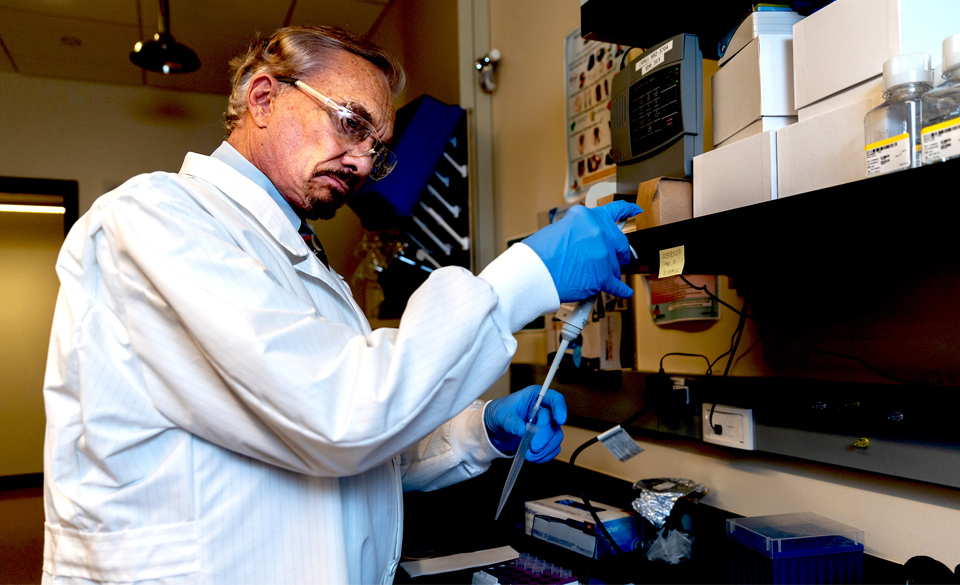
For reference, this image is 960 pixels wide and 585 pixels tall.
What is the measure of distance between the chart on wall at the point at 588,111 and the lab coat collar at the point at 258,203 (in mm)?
973

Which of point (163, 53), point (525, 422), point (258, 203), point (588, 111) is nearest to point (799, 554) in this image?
point (525, 422)

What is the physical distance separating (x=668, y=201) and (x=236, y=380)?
74cm

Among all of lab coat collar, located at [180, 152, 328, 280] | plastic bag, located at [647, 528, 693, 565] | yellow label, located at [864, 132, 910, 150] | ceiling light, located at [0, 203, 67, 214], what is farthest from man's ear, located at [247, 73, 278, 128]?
ceiling light, located at [0, 203, 67, 214]

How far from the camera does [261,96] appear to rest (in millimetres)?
1054

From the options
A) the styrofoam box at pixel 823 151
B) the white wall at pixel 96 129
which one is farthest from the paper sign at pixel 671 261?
the white wall at pixel 96 129

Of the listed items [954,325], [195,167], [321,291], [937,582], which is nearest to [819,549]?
[937,582]

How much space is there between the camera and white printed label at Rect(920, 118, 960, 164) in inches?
25.8

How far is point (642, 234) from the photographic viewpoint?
1.02m

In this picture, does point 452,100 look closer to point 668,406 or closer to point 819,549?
point 668,406

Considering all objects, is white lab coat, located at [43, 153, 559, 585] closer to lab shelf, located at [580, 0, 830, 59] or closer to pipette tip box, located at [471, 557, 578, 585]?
pipette tip box, located at [471, 557, 578, 585]

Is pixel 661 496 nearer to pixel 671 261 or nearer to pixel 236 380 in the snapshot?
pixel 671 261

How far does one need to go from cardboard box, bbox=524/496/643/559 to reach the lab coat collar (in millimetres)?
799

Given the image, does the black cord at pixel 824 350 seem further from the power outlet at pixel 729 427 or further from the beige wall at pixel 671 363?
the power outlet at pixel 729 427

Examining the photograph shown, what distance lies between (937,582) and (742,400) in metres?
0.54
